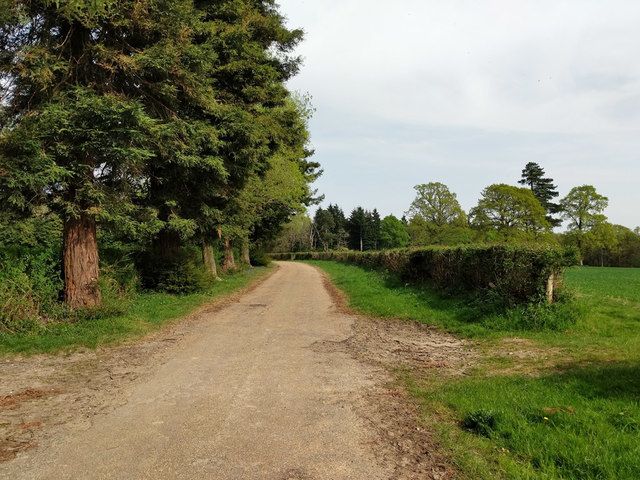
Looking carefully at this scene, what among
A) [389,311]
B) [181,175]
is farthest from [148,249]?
[389,311]

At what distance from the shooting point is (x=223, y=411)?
4.41 m

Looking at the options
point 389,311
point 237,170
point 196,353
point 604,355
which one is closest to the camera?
point 604,355

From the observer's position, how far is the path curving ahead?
3.22 m

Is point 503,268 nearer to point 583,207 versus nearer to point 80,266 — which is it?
point 80,266

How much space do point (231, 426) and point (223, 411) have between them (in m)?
0.43

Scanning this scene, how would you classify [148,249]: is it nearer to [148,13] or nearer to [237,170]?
[237,170]

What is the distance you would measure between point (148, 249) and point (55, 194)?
239 inches

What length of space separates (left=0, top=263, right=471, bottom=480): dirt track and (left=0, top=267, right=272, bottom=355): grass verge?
1.57ft

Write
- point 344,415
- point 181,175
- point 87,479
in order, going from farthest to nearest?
point 181,175, point 344,415, point 87,479

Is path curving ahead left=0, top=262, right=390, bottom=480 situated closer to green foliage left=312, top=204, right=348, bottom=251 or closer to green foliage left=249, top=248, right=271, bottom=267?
green foliage left=249, top=248, right=271, bottom=267

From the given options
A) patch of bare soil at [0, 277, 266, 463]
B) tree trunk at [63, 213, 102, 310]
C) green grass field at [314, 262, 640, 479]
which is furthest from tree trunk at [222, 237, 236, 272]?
green grass field at [314, 262, 640, 479]

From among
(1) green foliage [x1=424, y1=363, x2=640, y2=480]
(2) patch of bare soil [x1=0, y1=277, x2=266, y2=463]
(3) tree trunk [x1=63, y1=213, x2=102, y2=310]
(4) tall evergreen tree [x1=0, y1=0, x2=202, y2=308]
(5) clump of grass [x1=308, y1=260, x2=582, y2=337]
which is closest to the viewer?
(1) green foliage [x1=424, y1=363, x2=640, y2=480]

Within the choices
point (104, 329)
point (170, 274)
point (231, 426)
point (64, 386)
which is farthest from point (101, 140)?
point (231, 426)

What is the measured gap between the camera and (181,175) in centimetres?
1300
